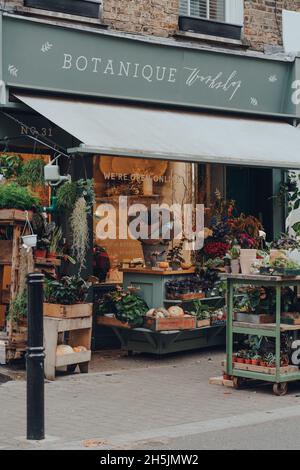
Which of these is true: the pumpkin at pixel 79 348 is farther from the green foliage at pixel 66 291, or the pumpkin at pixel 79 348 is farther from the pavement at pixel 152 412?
the green foliage at pixel 66 291

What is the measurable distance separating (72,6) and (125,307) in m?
4.10

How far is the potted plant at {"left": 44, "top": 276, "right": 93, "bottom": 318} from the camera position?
10.7m

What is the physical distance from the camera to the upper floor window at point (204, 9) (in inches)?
549

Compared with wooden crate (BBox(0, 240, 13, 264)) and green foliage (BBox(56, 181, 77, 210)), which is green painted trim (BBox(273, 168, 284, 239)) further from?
wooden crate (BBox(0, 240, 13, 264))

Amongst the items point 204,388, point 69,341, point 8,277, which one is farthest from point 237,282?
point 8,277

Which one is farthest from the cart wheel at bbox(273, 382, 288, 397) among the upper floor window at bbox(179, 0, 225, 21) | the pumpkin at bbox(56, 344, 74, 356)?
the upper floor window at bbox(179, 0, 225, 21)

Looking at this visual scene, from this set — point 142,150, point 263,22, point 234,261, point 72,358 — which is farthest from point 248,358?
point 263,22

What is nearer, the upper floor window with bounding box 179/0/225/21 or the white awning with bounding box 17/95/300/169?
the white awning with bounding box 17/95/300/169

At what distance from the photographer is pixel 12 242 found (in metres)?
11.1

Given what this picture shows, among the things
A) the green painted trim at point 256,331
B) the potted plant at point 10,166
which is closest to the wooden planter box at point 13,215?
the potted plant at point 10,166

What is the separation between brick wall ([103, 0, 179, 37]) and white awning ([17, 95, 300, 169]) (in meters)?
1.13

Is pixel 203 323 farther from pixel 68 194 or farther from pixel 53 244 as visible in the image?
pixel 68 194

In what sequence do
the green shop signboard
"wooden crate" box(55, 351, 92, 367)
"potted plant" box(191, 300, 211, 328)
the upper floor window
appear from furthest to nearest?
the upper floor window, "potted plant" box(191, 300, 211, 328), the green shop signboard, "wooden crate" box(55, 351, 92, 367)
